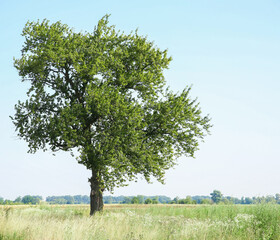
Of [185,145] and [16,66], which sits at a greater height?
[16,66]

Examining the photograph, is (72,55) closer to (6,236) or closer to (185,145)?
(185,145)

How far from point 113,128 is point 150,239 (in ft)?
34.3

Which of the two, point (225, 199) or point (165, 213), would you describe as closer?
point (225, 199)

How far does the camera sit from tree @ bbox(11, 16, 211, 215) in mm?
21234

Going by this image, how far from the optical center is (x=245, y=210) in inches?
771

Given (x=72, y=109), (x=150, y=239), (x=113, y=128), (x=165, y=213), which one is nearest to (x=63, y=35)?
(x=72, y=109)

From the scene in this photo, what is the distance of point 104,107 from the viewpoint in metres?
20.9

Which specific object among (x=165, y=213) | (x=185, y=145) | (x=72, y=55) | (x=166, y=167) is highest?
(x=72, y=55)

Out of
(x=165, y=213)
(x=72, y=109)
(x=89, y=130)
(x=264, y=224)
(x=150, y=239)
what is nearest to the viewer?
(x=150, y=239)

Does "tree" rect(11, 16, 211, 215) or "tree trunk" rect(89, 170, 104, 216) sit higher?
"tree" rect(11, 16, 211, 215)

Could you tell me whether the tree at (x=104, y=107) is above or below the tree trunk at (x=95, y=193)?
above

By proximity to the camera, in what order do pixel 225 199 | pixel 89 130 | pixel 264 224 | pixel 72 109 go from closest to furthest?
pixel 264 224 < pixel 225 199 < pixel 72 109 < pixel 89 130

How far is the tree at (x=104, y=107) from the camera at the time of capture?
69.7 feet

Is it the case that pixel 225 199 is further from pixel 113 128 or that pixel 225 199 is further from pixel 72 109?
pixel 72 109
